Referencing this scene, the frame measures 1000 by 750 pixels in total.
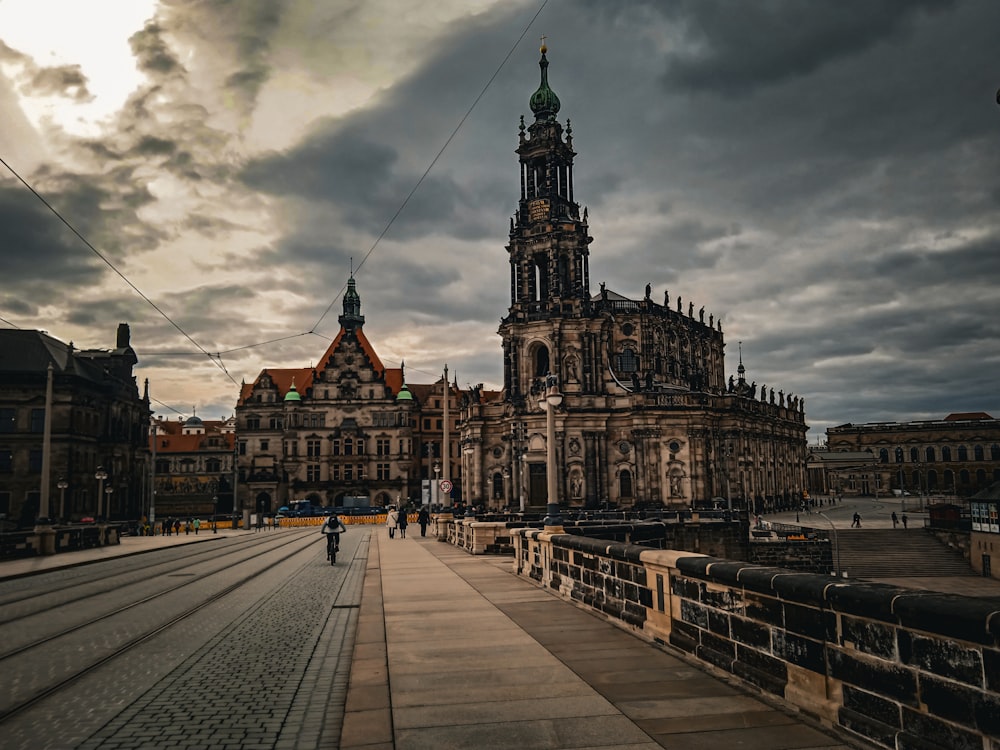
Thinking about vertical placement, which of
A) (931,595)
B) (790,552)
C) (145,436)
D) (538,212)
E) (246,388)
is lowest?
(790,552)

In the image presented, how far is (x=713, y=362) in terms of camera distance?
91.1 m

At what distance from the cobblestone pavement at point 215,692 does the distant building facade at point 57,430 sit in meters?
53.4

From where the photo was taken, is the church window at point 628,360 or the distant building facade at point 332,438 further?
the distant building facade at point 332,438

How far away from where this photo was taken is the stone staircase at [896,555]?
163 feet

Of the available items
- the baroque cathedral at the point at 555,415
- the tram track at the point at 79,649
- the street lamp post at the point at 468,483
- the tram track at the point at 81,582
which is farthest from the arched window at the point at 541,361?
the tram track at the point at 79,649

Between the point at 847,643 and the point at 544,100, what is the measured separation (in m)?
72.2

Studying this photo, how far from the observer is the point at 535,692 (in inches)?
311

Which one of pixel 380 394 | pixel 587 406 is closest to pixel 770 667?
pixel 587 406

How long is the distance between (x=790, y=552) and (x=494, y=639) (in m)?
43.6

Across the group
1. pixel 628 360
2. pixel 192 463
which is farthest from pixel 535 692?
pixel 192 463

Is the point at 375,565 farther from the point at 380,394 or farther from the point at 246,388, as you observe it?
the point at 246,388

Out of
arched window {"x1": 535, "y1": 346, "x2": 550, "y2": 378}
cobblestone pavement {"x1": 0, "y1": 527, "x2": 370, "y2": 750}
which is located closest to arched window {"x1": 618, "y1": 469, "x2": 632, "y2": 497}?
arched window {"x1": 535, "y1": 346, "x2": 550, "y2": 378}

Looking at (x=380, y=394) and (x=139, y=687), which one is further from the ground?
(x=380, y=394)

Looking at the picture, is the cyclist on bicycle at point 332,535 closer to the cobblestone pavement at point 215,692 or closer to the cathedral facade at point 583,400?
the cobblestone pavement at point 215,692
